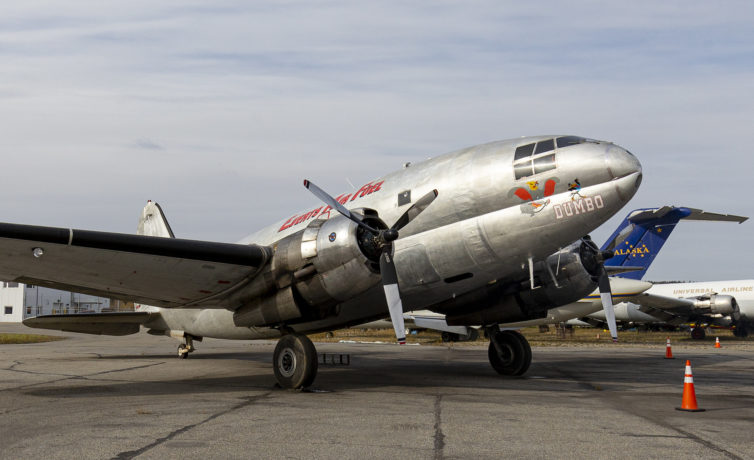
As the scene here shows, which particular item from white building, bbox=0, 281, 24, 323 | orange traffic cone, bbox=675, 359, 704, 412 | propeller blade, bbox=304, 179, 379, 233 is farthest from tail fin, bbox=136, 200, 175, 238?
white building, bbox=0, 281, 24, 323

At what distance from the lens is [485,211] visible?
1308cm

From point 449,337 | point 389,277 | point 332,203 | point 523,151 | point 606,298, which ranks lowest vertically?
point 449,337

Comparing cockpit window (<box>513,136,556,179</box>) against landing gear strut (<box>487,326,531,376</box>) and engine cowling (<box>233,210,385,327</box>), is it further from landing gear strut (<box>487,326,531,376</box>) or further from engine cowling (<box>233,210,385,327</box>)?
landing gear strut (<box>487,326,531,376</box>)

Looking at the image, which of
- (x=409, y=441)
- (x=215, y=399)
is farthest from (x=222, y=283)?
(x=409, y=441)

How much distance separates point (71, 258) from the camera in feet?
41.1

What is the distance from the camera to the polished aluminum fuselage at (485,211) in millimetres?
12422

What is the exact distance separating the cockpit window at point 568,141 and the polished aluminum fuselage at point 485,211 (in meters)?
0.16

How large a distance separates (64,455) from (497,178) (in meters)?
9.01

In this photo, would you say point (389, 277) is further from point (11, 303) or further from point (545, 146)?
point (11, 303)

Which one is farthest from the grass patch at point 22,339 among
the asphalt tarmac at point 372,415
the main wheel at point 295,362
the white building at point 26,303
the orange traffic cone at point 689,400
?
the white building at point 26,303

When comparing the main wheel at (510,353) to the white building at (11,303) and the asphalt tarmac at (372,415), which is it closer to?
the asphalt tarmac at (372,415)

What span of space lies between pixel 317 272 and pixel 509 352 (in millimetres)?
7641

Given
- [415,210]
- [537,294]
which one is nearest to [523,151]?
[415,210]

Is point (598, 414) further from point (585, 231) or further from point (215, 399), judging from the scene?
point (215, 399)
